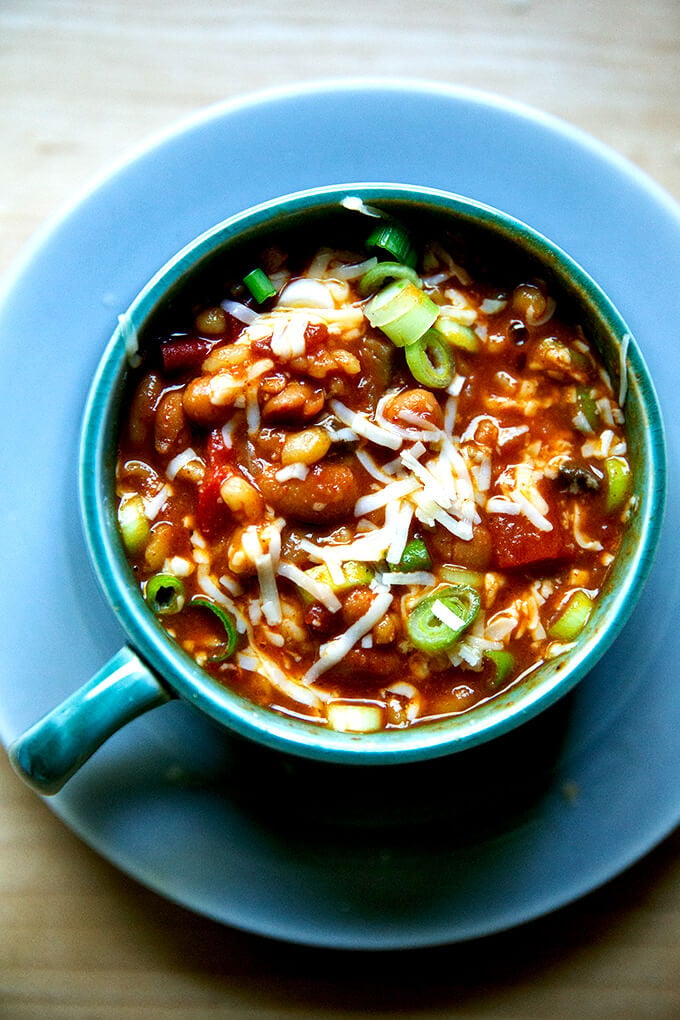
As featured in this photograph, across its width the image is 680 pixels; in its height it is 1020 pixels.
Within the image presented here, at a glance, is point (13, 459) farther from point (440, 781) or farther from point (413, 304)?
point (440, 781)

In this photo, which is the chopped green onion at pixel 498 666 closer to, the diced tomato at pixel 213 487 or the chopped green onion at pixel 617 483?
the chopped green onion at pixel 617 483

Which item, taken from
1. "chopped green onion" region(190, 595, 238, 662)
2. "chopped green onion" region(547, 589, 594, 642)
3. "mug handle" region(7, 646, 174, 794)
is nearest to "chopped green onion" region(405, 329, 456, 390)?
"chopped green onion" region(547, 589, 594, 642)

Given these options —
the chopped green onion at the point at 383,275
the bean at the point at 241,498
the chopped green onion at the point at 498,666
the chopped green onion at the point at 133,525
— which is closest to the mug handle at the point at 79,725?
the chopped green onion at the point at 133,525

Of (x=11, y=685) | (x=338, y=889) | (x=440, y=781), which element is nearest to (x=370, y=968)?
(x=338, y=889)

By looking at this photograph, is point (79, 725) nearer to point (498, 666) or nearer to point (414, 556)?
point (414, 556)

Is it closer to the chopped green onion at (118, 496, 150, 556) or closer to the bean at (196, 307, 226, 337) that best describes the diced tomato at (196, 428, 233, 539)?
the chopped green onion at (118, 496, 150, 556)

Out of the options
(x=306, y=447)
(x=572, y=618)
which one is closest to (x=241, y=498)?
(x=306, y=447)
